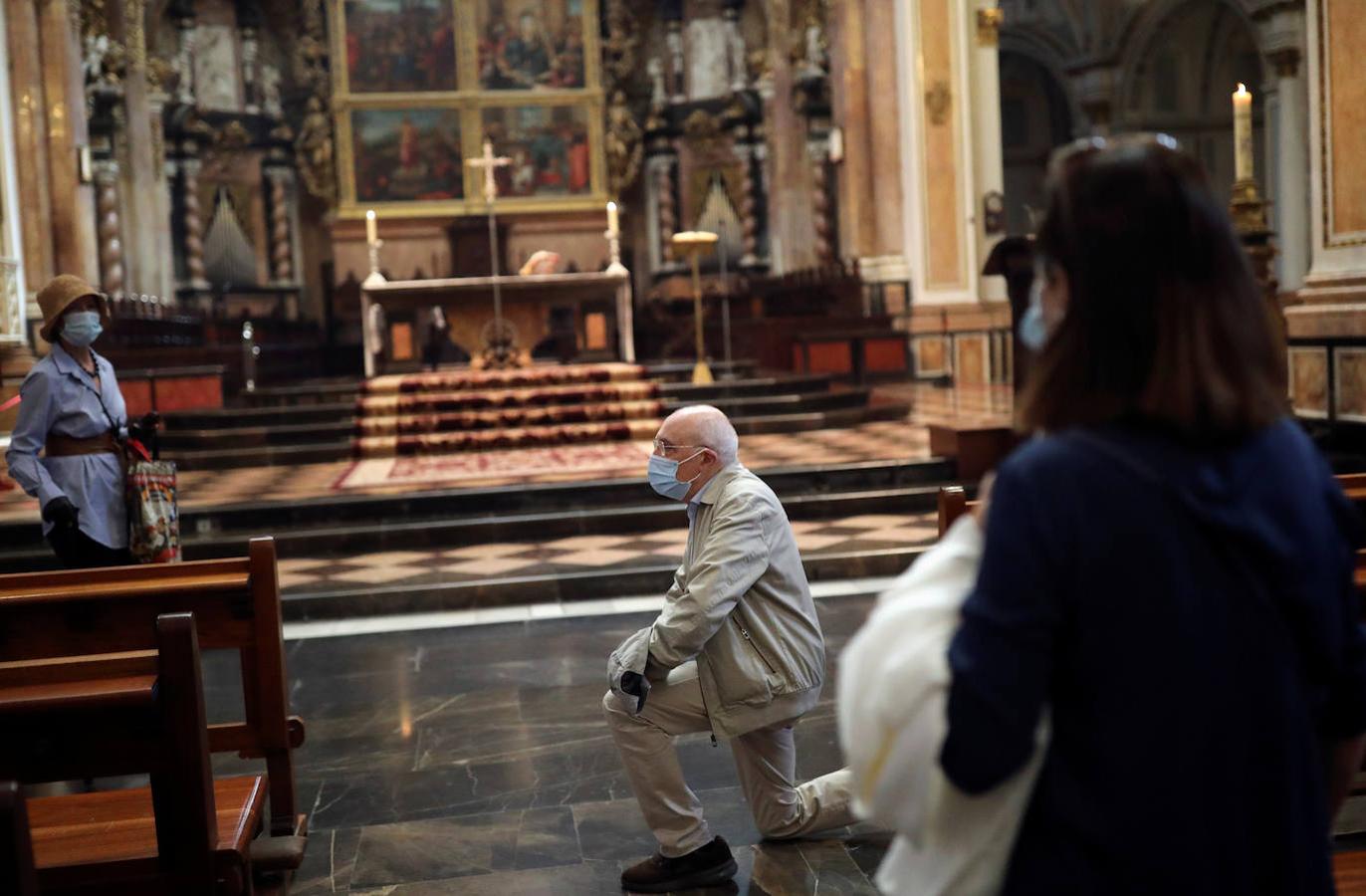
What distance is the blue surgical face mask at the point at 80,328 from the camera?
521 centimetres

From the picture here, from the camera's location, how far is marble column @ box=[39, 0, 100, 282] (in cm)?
1501

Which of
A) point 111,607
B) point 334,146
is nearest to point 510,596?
point 111,607

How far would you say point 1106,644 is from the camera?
1495mm

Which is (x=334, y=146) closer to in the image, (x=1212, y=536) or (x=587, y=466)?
(x=587, y=466)

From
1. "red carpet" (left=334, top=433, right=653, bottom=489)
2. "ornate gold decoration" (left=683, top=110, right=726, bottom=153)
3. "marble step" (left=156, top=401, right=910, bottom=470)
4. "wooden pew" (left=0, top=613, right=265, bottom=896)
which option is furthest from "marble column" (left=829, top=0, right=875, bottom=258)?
"wooden pew" (left=0, top=613, right=265, bottom=896)

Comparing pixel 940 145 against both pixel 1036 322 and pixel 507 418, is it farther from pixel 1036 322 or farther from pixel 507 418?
pixel 1036 322

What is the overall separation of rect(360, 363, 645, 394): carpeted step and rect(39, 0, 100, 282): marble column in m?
4.08

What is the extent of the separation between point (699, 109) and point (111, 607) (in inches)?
798

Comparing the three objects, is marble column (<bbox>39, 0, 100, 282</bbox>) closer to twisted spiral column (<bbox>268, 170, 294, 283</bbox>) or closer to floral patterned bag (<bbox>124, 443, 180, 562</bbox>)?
twisted spiral column (<bbox>268, 170, 294, 283</bbox>)

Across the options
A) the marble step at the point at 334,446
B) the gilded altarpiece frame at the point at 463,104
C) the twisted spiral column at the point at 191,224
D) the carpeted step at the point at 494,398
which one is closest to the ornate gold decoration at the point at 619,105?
the gilded altarpiece frame at the point at 463,104

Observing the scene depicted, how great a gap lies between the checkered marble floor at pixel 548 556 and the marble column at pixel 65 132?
8491 mm

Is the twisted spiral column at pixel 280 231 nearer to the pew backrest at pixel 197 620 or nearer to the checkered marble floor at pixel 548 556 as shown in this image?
the checkered marble floor at pixel 548 556

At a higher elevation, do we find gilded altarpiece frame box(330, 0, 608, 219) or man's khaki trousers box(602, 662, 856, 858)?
gilded altarpiece frame box(330, 0, 608, 219)

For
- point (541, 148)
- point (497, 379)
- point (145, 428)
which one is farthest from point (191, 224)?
point (145, 428)
